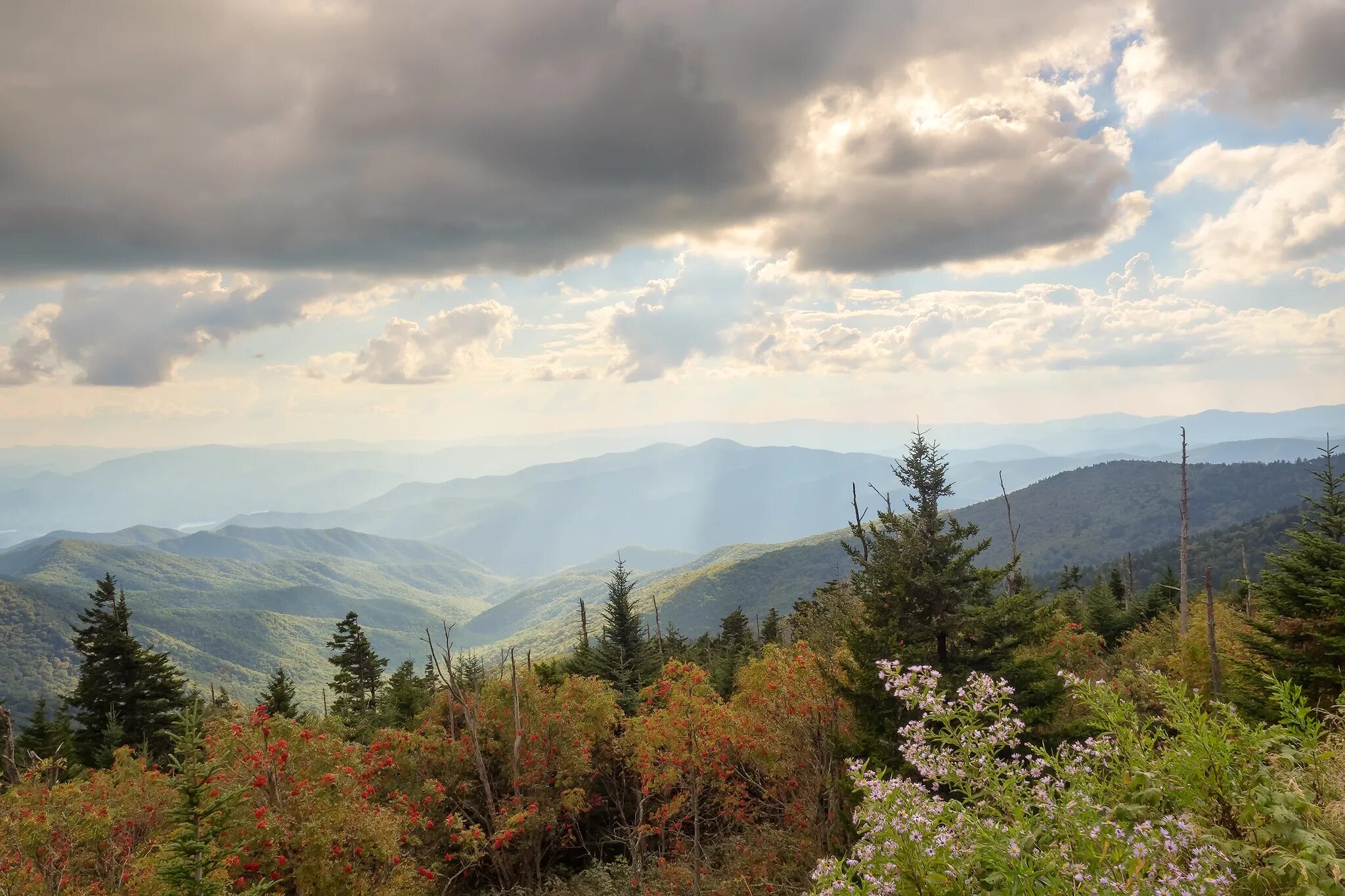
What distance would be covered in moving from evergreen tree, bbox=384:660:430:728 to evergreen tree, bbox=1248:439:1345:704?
35.2 meters

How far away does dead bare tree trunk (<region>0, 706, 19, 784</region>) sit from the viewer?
22.5 meters

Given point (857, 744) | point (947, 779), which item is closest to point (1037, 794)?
point (947, 779)

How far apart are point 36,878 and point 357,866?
20.6 ft

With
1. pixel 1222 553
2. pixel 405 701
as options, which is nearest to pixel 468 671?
pixel 405 701

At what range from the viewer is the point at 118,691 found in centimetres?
3638

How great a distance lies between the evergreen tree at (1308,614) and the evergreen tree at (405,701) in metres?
35.2

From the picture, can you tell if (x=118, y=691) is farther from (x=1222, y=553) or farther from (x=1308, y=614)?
(x=1222, y=553)

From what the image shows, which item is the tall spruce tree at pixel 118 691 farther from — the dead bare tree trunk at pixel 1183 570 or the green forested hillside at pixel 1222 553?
the green forested hillside at pixel 1222 553

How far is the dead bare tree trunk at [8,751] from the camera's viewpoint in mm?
22531

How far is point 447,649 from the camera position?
25.6m

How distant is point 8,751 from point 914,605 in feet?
142

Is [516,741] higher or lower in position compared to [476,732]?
lower

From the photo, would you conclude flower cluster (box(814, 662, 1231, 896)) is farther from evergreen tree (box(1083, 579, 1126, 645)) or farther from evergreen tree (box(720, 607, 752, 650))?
evergreen tree (box(720, 607, 752, 650))

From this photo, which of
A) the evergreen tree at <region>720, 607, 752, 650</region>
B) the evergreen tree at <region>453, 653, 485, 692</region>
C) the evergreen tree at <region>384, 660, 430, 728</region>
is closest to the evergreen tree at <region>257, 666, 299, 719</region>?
the evergreen tree at <region>384, 660, 430, 728</region>
